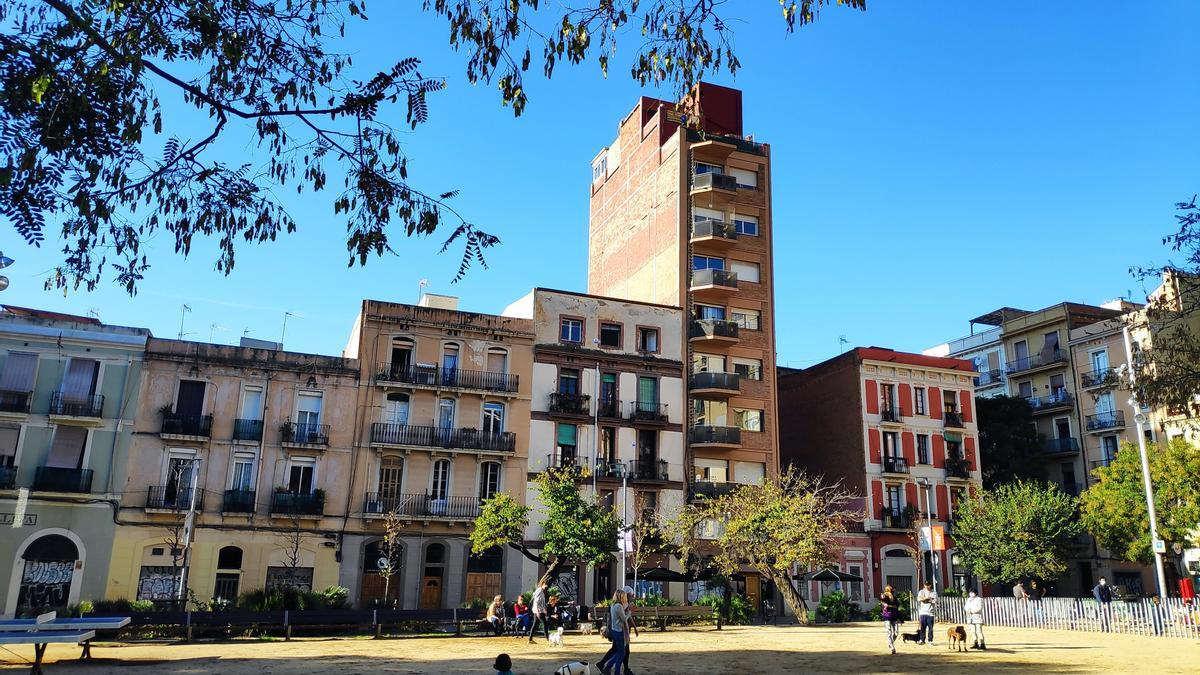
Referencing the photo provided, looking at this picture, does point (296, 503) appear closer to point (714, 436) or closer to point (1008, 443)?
point (714, 436)

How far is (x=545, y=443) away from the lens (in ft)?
137

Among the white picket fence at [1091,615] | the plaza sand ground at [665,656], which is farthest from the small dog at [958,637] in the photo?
the white picket fence at [1091,615]

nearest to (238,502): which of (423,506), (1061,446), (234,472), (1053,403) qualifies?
(234,472)

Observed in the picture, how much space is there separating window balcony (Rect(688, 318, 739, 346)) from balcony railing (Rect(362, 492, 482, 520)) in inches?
552

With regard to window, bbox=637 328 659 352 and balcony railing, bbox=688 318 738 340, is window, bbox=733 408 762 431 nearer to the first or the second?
balcony railing, bbox=688 318 738 340

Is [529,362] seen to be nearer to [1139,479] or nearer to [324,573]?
[324,573]

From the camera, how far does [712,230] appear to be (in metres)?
47.5

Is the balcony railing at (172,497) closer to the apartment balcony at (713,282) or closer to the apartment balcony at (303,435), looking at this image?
the apartment balcony at (303,435)

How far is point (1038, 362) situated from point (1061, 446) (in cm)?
566

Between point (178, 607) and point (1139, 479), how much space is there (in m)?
41.3

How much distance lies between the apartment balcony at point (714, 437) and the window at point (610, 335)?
226 inches

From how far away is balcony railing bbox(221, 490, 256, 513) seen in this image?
118 feet

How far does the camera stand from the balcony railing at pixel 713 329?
4588 cm

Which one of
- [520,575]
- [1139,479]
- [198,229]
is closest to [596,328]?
[520,575]
